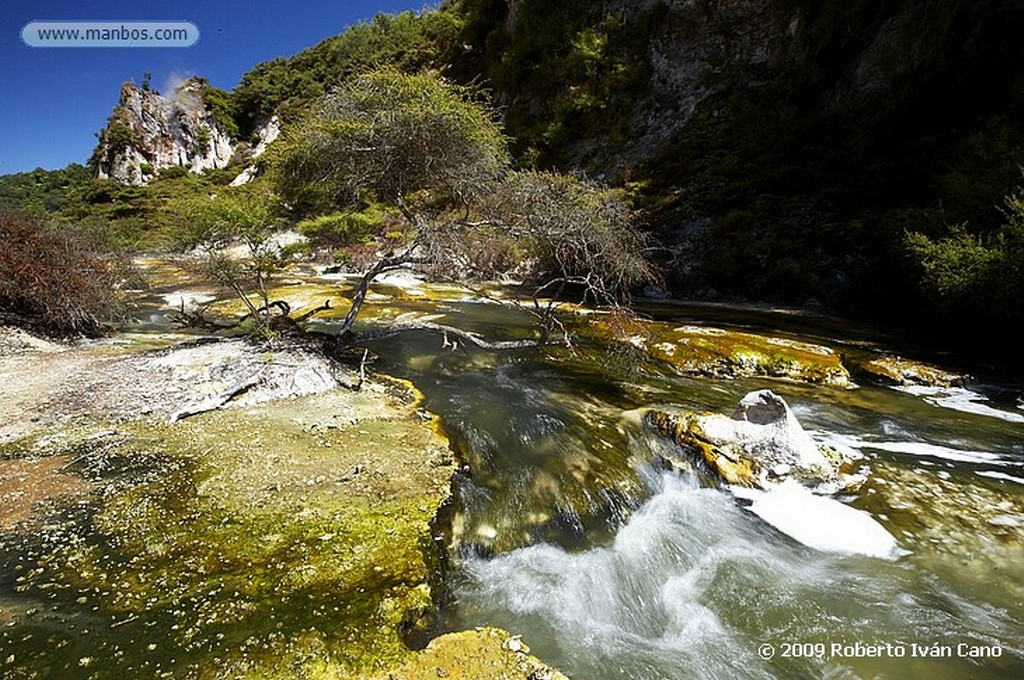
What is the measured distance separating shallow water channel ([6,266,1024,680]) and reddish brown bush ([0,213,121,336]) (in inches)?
378

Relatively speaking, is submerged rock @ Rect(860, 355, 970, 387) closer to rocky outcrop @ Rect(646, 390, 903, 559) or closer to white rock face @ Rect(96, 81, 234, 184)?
rocky outcrop @ Rect(646, 390, 903, 559)

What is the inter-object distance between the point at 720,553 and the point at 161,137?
276 ft

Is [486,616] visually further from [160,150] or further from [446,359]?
[160,150]

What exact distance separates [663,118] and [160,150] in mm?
68288

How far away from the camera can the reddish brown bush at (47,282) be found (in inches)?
409

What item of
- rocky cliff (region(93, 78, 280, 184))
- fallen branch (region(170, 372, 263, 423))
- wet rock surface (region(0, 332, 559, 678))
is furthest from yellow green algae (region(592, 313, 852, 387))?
rocky cliff (region(93, 78, 280, 184))

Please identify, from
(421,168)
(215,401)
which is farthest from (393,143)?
(215,401)

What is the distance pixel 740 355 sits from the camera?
10.3 metres

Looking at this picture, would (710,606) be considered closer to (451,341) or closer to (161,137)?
(451,341)

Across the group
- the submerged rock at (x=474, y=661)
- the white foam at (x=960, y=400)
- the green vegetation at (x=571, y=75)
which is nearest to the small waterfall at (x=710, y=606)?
the submerged rock at (x=474, y=661)

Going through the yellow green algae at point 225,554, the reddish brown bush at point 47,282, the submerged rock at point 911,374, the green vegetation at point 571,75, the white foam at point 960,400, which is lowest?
the yellow green algae at point 225,554

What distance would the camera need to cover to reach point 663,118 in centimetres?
3191

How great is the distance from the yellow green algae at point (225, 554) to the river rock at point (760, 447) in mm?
3531

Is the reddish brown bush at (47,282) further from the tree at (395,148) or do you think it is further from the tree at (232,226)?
the tree at (395,148)
